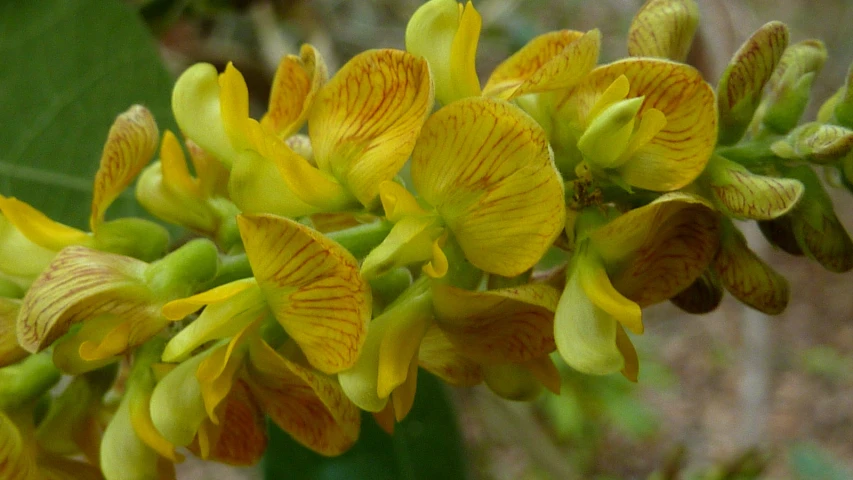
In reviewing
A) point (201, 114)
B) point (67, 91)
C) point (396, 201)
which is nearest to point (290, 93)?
point (201, 114)

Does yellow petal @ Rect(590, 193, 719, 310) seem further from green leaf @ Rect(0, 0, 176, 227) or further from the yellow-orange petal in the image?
green leaf @ Rect(0, 0, 176, 227)

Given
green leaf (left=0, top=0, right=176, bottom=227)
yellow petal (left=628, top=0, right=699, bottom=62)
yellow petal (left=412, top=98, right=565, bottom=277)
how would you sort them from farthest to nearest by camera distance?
green leaf (left=0, top=0, right=176, bottom=227) < yellow petal (left=628, top=0, right=699, bottom=62) < yellow petal (left=412, top=98, right=565, bottom=277)

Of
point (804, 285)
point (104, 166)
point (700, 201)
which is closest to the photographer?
point (700, 201)

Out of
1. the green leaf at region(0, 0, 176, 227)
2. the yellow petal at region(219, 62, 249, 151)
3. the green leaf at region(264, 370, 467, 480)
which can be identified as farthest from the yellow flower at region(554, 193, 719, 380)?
the green leaf at region(0, 0, 176, 227)

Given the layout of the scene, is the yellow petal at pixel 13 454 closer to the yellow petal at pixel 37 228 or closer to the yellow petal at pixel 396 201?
the yellow petal at pixel 37 228

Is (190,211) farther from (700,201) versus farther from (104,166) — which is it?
(700,201)

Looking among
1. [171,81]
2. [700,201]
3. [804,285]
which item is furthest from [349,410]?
[804,285]
